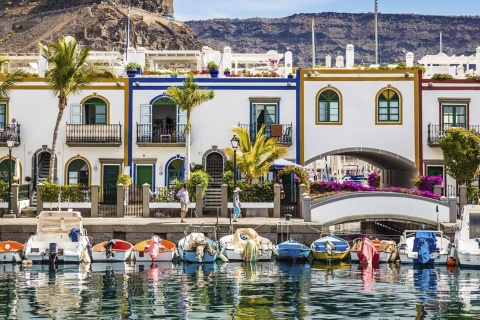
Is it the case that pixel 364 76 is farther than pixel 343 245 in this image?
Yes

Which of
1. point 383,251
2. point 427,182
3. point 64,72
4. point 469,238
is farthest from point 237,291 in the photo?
point 64,72

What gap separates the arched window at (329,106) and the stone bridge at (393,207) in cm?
870

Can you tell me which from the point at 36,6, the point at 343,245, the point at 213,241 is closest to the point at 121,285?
the point at 213,241

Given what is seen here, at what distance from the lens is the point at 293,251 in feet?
133

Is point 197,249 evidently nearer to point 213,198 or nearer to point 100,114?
point 213,198

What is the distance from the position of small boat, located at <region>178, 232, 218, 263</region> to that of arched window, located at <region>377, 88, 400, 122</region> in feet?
53.1

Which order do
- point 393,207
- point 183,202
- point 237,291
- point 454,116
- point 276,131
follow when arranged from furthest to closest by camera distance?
point 454,116 → point 276,131 → point 393,207 → point 183,202 → point 237,291

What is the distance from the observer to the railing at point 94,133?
52.0 m

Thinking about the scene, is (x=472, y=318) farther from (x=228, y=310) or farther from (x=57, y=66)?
(x=57, y=66)

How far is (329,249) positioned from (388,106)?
14359 millimetres

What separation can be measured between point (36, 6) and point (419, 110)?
137 metres

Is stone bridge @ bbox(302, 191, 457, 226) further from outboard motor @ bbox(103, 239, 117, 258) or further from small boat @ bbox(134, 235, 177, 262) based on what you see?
outboard motor @ bbox(103, 239, 117, 258)

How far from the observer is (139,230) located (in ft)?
137

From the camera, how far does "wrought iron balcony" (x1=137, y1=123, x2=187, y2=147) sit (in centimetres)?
5203
